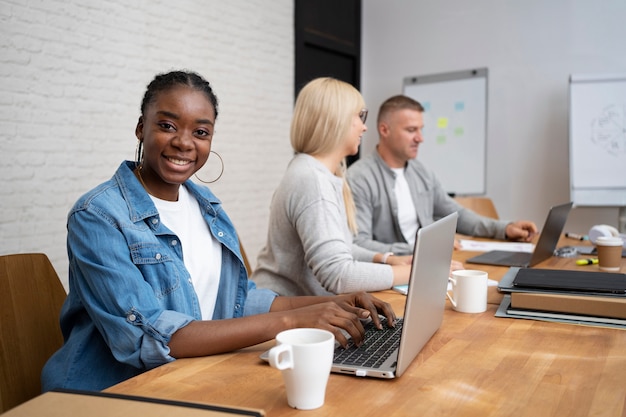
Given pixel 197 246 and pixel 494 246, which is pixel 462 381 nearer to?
pixel 197 246

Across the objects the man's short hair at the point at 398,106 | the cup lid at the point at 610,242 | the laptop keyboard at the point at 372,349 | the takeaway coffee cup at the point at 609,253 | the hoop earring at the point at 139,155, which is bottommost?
the laptop keyboard at the point at 372,349

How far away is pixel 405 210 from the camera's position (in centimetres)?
297

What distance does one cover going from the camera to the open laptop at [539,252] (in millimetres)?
2023

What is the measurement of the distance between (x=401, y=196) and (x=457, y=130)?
235cm

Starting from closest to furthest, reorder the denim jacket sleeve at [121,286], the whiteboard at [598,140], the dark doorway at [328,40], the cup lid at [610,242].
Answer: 1. the denim jacket sleeve at [121,286]
2. the cup lid at [610,242]
3. the whiteboard at [598,140]
4. the dark doorway at [328,40]

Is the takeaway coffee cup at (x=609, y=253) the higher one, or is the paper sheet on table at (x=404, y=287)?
the takeaway coffee cup at (x=609, y=253)

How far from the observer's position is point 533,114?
4.97m

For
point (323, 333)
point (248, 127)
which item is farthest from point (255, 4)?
point (323, 333)

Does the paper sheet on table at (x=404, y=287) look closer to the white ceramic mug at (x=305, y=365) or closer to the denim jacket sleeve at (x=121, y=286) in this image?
the denim jacket sleeve at (x=121, y=286)

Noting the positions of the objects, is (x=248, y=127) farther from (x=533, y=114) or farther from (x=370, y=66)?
(x=533, y=114)

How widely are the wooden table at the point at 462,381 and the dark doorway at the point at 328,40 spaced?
398cm

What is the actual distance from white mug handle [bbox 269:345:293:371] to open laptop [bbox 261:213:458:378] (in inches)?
8.1

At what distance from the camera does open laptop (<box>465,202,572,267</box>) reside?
6.64 ft

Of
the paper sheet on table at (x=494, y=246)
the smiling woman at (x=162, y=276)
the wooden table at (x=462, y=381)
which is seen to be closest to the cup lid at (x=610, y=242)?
the paper sheet on table at (x=494, y=246)
